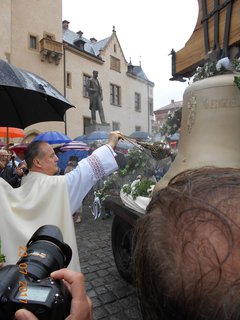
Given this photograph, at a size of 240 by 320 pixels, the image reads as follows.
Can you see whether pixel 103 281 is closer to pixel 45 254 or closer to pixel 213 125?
pixel 213 125

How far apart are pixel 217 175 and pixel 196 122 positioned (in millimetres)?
1645

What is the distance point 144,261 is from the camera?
0.58 metres

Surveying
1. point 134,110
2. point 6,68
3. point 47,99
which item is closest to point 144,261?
point 6,68

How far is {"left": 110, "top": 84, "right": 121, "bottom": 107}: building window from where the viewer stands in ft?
91.8

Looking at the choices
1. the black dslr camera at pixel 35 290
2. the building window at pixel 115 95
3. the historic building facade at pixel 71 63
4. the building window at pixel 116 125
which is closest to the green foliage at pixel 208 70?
the black dslr camera at pixel 35 290

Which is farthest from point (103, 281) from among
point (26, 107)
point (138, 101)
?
point (138, 101)

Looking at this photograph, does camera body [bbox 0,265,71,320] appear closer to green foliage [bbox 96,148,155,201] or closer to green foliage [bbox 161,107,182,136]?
green foliage [bbox 161,107,182,136]

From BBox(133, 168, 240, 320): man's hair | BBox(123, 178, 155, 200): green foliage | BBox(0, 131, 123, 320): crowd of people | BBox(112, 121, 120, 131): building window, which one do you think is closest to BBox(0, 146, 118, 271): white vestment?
BBox(0, 131, 123, 320): crowd of people

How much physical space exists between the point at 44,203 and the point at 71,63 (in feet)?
75.8

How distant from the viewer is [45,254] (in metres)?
0.90

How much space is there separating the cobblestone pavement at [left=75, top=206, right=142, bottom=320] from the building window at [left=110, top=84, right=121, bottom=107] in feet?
74.5

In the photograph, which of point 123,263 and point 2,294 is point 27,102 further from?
point 2,294

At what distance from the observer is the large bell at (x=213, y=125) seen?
80.4 inches

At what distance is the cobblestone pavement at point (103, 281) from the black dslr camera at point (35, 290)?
2393 millimetres
